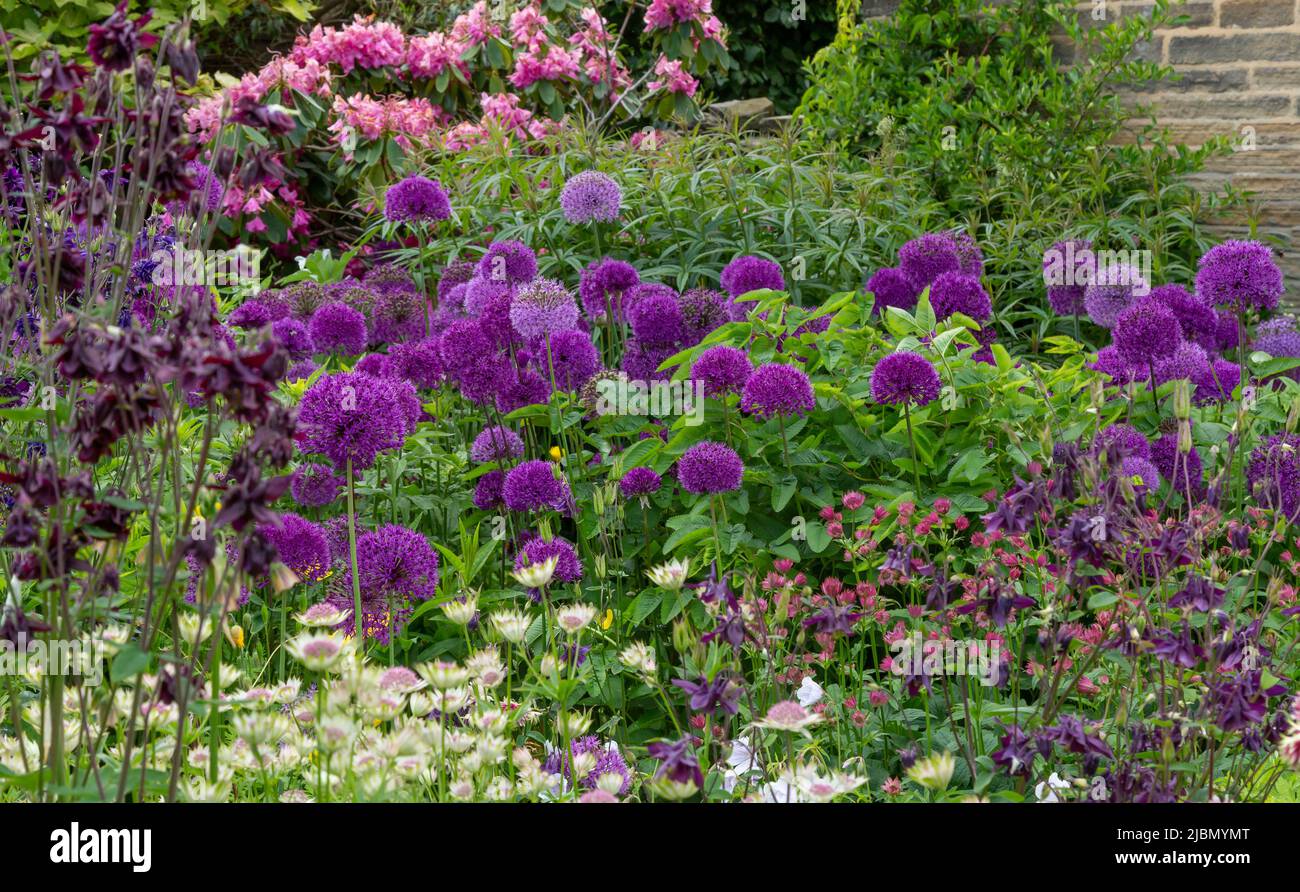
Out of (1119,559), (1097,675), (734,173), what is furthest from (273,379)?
(734,173)

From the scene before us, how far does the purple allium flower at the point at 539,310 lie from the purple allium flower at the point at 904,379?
0.92m

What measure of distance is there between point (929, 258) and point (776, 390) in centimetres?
125

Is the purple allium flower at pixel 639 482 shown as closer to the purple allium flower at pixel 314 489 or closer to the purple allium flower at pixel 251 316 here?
the purple allium flower at pixel 314 489

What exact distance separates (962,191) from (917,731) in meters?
4.65

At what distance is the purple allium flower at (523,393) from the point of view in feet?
11.6

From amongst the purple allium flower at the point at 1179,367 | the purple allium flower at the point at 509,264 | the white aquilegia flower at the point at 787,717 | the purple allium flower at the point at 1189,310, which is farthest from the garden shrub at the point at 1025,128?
the white aquilegia flower at the point at 787,717

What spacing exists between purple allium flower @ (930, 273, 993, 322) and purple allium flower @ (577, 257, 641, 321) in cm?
92

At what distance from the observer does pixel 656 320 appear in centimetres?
363

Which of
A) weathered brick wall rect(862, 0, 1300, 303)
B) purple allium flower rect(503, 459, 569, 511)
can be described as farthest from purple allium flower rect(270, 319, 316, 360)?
weathered brick wall rect(862, 0, 1300, 303)

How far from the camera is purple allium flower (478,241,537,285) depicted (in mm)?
3883

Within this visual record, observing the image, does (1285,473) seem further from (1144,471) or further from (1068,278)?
(1068,278)

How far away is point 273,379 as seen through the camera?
4.26 ft

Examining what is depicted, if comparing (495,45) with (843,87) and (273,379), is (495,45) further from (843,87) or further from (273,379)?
(273,379)

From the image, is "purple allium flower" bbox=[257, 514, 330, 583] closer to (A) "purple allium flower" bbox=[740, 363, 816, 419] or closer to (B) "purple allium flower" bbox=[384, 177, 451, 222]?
(A) "purple allium flower" bbox=[740, 363, 816, 419]
